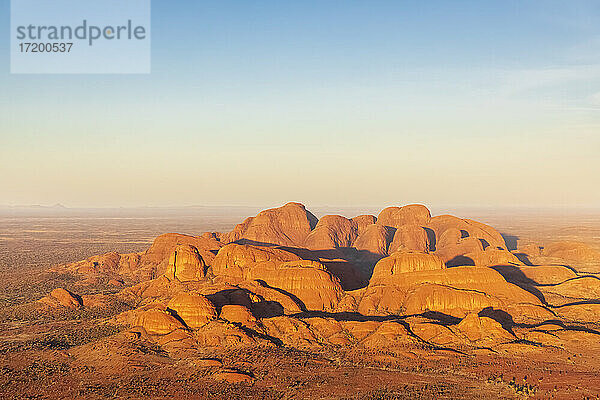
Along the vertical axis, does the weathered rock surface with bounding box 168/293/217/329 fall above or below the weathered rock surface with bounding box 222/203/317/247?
below

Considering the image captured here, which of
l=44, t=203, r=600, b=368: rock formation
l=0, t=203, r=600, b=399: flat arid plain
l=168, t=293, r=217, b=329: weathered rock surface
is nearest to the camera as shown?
l=0, t=203, r=600, b=399: flat arid plain

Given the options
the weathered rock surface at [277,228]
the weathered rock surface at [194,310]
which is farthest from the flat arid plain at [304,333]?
the weathered rock surface at [277,228]

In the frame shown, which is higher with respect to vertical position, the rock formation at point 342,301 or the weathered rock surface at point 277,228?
the weathered rock surface at point 277,228

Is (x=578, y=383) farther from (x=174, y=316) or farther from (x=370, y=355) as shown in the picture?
(x=174, y=316)

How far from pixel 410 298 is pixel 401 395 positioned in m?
30.1

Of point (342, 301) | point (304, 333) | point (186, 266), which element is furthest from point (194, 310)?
point (186, 266)

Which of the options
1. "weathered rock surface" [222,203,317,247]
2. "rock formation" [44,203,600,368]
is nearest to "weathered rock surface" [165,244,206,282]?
"rock formation" [44,203,600,368]

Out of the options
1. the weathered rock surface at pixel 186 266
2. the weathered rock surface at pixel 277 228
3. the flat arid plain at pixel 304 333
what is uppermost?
the weathered rock surface at pixel 277 228

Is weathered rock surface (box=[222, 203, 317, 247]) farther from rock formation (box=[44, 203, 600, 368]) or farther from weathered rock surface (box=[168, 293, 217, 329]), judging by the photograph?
weathered rock surface (box=[168, 293, 217, 329])

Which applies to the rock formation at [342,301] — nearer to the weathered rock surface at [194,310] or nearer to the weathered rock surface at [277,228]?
the weathered rock surface at [194,310]

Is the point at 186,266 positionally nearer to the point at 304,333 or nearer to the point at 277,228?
the point at 304,333

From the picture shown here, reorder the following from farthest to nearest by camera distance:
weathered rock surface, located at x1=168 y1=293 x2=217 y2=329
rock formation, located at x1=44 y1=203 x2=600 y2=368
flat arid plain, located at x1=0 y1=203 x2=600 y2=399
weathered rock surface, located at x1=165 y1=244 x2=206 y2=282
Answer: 1. weathered rock surface, located at x1=165 y1=244 x2=206 y2=282
2. weathered rock surface, located at x1=168 y1=293 x2=217 y2=329
3. rock formation, located at x1=44 y1=203 x2=600 y2=368
4. flat arid plain, located at x1=0 y1=203 x2=600 y2=399

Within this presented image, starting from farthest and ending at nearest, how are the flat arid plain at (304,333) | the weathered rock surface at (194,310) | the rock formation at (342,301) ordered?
the weathered rock surface at (194,310) → the rock formation at (342,301) → the flat arid plain at (304,333)

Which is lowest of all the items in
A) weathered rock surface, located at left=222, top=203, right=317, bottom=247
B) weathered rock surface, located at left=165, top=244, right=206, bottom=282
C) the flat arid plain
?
the flat arid plain
